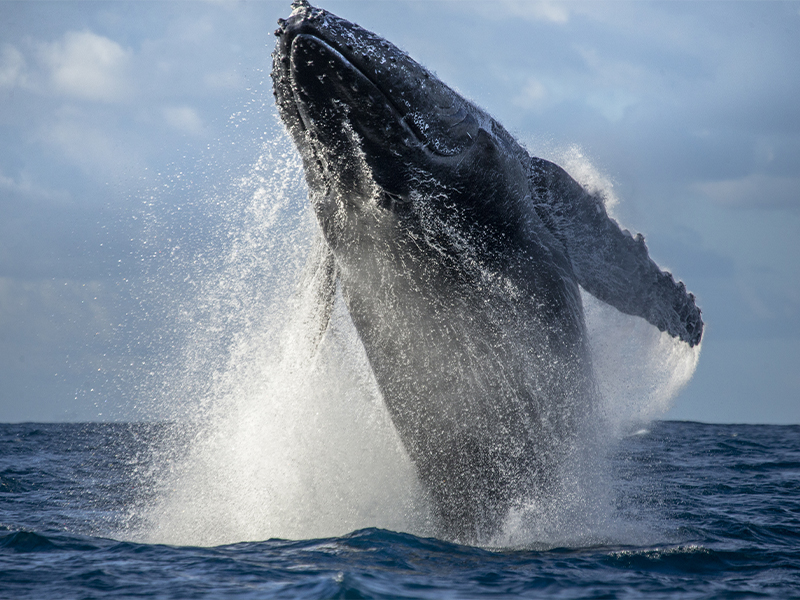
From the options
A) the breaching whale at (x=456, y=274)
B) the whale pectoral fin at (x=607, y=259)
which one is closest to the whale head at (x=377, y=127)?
the breaching whale at (x=456, y=274)

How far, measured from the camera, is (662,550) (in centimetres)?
810

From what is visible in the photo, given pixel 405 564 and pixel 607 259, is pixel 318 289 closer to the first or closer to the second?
pixel 405 564

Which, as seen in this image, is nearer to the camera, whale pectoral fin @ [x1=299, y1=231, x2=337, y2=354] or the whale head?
the whale head

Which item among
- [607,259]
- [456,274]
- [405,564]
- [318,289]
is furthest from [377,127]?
[405,564]

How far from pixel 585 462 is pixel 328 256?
173 inches

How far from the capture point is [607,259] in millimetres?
9750

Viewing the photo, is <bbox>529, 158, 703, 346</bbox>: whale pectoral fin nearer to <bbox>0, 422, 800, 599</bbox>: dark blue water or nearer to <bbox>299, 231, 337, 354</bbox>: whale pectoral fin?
<bbox>299, 231, 337, 354</bbox>: whale pectoral fin

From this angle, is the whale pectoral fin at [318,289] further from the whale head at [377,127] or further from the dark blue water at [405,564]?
the dark blue water at [405,564]

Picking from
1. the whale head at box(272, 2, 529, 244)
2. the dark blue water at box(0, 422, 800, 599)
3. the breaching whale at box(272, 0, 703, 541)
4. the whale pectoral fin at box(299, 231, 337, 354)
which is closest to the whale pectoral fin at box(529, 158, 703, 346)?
the breaching whale at box(272, 0, 703, 541)

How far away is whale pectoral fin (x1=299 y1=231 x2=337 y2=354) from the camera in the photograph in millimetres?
9438

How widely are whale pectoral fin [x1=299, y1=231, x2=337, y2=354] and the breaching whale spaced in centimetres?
5

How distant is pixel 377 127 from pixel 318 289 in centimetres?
337

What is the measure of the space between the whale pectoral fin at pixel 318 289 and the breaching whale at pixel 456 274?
5cm

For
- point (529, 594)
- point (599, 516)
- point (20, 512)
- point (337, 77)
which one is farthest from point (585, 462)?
point (20, 512)
